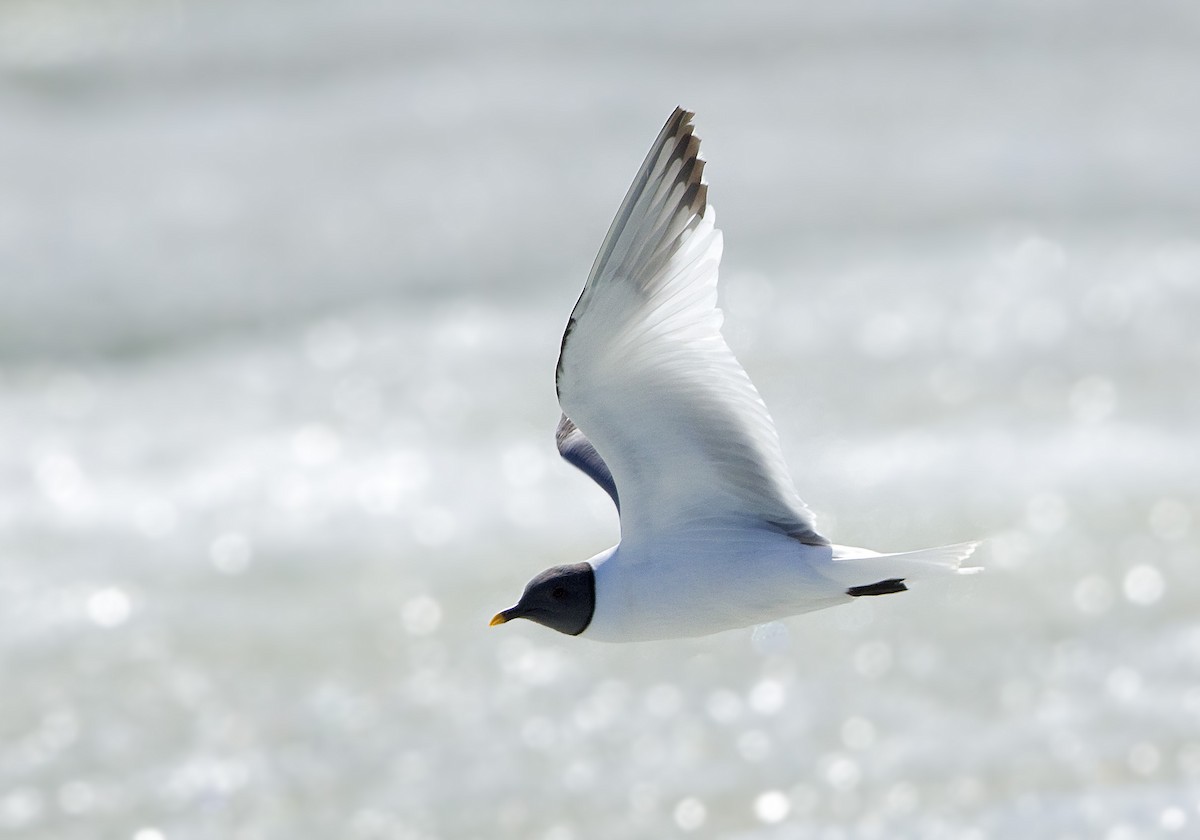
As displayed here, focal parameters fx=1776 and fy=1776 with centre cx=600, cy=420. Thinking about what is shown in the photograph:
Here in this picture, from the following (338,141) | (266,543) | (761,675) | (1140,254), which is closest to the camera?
(761,675)

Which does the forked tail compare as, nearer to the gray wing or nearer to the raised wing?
the raised wing

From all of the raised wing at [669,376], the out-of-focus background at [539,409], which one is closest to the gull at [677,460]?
the raised wing at [669,376]

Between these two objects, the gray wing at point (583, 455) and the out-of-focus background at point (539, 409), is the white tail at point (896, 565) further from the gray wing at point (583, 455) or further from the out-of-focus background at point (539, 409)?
the out-of-focus background at point (539, 409)

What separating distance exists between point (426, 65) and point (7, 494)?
4646 millimetres

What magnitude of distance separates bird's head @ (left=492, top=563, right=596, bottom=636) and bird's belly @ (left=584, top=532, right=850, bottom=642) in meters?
0.02

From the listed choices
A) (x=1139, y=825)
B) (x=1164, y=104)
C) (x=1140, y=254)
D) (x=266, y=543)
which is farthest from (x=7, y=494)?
(x=1164, y=104)

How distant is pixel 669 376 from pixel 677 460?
289 millimetres

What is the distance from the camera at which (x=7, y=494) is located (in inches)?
375

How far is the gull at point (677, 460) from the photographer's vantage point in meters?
3.92

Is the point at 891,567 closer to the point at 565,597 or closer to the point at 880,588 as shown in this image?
the point at 880,588

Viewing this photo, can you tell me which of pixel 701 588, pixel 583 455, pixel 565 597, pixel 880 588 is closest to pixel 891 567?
pixel 880 588

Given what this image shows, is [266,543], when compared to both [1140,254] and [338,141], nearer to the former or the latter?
[338,141]

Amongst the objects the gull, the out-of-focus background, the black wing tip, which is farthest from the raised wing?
the out-of-focus background

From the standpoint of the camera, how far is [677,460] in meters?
4.34
